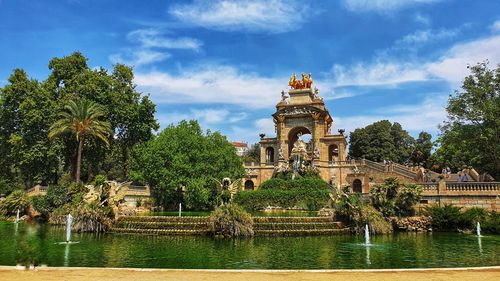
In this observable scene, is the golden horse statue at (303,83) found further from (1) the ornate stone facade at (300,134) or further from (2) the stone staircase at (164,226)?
(2) the stone staircase at (164,226)

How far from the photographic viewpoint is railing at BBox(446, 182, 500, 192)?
27438 mm

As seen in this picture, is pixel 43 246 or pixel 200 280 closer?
pixel 200 280

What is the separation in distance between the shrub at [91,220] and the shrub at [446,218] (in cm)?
1947

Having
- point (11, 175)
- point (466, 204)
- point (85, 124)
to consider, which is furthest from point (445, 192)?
point (11, 175)

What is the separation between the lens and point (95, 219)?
22.6 metres

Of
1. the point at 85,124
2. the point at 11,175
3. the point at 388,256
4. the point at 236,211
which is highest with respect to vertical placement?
the point at 85,124

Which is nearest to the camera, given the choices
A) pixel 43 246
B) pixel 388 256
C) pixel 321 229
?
pixel 388 256

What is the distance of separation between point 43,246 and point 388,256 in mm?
13589

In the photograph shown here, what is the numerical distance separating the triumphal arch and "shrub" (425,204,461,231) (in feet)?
93.6

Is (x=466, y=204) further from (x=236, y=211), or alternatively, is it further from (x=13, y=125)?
(x=13, y=125)

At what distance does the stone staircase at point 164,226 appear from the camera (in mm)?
21344

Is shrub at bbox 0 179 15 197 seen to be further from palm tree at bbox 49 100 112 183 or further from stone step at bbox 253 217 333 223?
stone step at bbox 253 217 333 223

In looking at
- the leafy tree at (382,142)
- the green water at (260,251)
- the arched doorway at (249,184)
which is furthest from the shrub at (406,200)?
the leafy tree at (382,142)

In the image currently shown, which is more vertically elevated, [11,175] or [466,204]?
[11,175]
